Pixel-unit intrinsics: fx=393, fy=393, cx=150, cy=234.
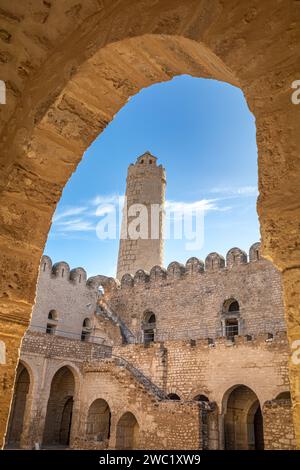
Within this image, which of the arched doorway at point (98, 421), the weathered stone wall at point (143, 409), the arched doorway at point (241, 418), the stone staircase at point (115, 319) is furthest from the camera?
the stone staircase at point (115, 319)

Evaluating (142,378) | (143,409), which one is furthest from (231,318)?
(143,409)

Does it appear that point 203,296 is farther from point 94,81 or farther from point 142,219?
point 94,81

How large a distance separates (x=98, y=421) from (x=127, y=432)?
6.42ft

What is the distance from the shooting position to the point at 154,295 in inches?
786

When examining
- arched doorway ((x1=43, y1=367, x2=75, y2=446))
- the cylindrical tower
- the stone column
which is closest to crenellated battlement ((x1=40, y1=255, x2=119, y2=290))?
the cylindrical tower

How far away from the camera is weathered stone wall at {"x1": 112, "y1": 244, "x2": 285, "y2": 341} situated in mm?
16328

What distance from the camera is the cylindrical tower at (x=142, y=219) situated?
24.3m

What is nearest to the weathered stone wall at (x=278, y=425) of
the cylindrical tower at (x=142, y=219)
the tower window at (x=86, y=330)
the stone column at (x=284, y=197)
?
the stone column at (x=284, y=197)

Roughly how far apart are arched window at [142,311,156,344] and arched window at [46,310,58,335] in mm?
4764

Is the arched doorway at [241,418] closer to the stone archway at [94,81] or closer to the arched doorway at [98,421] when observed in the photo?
the arched doorway at [98,421]

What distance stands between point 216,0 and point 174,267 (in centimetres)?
1798

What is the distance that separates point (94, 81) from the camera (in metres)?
2.77

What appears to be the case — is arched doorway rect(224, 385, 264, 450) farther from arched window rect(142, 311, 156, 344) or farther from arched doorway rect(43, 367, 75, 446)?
arched doorway rect(43, 367, 75, 446)
